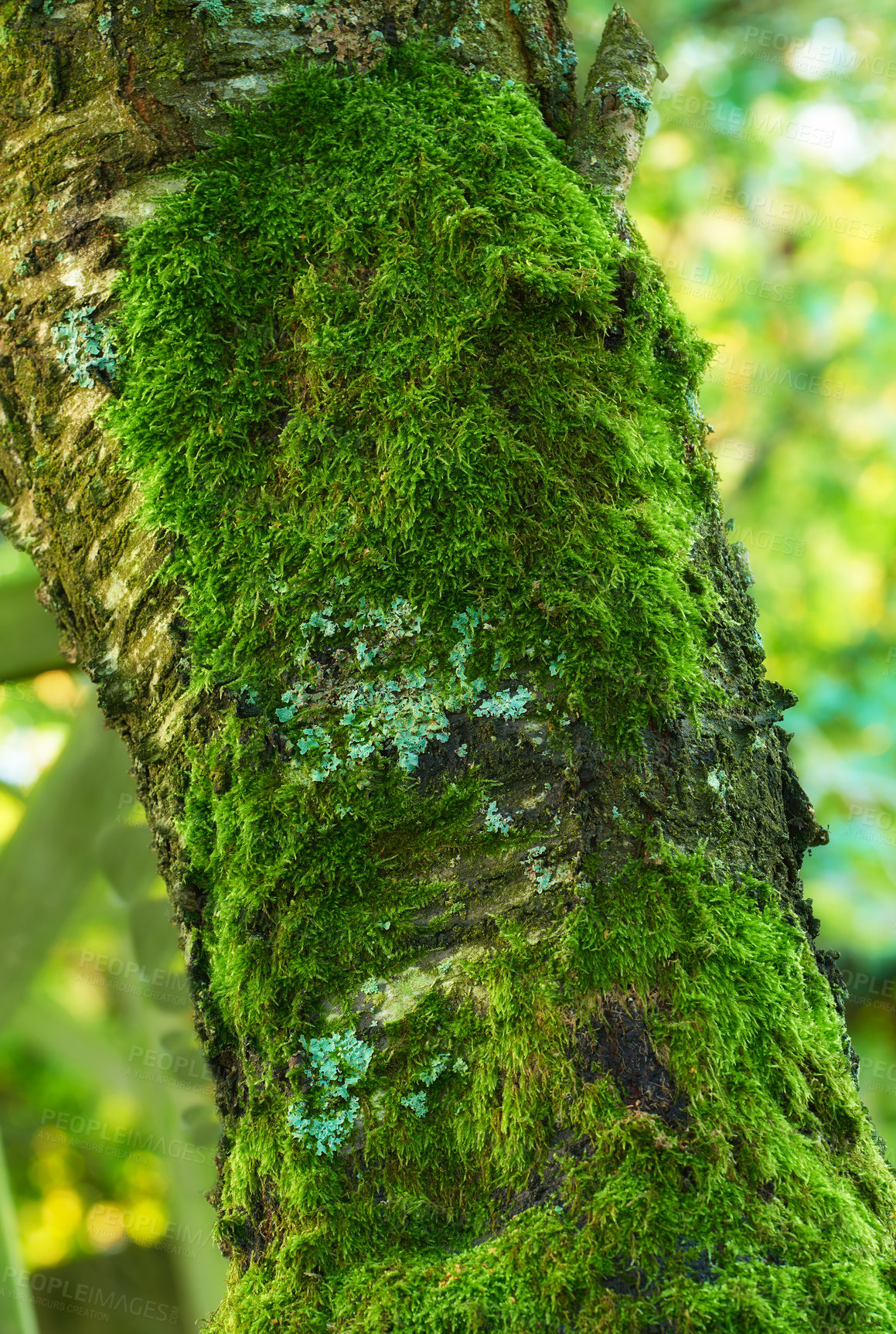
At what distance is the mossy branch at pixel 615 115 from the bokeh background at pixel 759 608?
3.14 metres

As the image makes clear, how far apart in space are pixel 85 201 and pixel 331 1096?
134 cm

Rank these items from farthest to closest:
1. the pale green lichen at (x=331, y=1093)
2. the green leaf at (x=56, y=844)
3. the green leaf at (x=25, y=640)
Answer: the green leaf at (x=56, y=844) → the green leaf at (x=25, y=640) → the pale green lichen at (x=331, y=1093)

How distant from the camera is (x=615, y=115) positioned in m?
1.57

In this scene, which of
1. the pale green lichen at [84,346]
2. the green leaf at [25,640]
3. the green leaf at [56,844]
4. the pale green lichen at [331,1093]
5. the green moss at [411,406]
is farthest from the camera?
the green leaf at [56,844]

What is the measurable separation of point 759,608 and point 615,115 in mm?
3566

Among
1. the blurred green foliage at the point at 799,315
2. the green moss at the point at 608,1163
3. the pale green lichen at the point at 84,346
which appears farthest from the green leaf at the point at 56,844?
the blurred green foliage at the point at 799,315

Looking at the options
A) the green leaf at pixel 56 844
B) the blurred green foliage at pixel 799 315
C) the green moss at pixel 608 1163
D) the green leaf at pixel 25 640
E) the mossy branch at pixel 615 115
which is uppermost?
the blurred green foliage at pixel 799 315

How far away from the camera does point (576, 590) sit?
1.18 m

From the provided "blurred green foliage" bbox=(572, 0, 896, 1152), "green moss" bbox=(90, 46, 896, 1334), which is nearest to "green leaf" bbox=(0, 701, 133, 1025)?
"green moss" bbox=(90, 46, 896, 1334)

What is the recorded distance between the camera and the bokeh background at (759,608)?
4387 millimetres

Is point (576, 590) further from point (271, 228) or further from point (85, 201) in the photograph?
point (85, 201)

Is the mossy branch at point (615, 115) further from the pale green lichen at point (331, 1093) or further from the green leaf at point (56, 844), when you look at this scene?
the green leaf at point (56, 844)

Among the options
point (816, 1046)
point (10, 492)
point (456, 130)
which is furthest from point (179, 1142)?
point (456, 130)

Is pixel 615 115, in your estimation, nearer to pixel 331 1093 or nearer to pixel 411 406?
pixel 411 406
